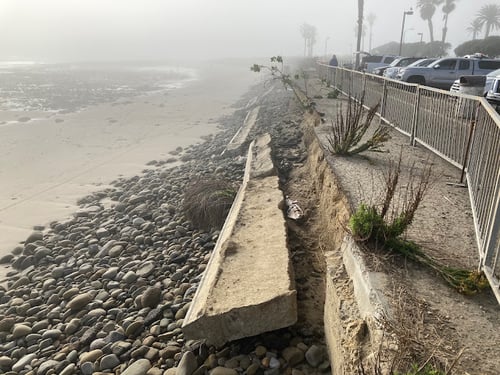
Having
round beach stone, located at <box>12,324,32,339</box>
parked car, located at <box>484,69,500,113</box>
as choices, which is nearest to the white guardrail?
parked car, located at <box>484,69,500,113</box>

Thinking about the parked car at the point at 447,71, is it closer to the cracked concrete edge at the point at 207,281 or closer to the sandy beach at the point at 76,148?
the sandy beach at the point at 76,148

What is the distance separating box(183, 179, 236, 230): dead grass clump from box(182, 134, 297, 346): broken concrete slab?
A: 1.05m

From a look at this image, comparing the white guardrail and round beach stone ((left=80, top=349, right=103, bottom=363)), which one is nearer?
the white guardrail

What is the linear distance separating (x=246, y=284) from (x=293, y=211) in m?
2.38

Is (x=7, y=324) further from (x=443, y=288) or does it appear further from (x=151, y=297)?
(x=443, y=288)

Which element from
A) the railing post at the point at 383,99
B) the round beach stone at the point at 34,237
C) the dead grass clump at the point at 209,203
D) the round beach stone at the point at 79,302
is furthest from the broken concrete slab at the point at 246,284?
the railing post at the point at 383,99

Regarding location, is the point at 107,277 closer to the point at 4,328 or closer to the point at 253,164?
the point at 4,328

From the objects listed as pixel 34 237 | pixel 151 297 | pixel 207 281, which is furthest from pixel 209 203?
pixel 34 237

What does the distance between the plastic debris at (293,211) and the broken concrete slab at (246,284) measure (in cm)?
27

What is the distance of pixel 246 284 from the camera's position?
3934mm

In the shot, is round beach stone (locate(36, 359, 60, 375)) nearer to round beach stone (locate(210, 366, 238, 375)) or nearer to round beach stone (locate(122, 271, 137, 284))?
round beach stone (locate(122, 271, 137, 284))

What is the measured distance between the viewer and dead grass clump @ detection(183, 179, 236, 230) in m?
7.03

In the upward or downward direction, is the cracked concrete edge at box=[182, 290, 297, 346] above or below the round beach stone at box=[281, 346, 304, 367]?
above

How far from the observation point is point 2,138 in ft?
56.4
